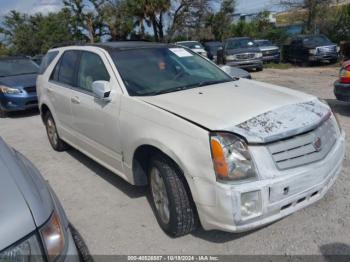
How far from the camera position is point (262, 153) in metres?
2.55

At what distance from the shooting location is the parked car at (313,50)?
54.6ft

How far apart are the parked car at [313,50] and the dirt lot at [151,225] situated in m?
13.7

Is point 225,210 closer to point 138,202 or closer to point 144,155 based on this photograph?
point 144,155

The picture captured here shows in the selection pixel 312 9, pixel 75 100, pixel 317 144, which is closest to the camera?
pixel 317 144

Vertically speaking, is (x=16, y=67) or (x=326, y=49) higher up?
(x=16, y=67)

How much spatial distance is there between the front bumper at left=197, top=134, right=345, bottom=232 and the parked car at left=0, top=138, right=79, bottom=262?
41.7 inches

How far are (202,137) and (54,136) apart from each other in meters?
3.74

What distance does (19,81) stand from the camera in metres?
9.27

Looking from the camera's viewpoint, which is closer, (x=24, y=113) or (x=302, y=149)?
(x=302, y=149)

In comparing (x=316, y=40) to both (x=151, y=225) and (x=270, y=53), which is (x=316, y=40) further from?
(x=151, y=225)

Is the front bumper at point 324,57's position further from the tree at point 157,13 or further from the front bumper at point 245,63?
the tree at point 157,13

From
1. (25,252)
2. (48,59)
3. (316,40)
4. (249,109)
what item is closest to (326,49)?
(316,40)

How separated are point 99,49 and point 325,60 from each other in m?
15.2

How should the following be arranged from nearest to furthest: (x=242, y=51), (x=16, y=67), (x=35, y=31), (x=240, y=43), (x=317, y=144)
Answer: (x=317, y=144) < (x=16, y=67) < (x=242, y=51) < (x=240, y=43) < (x=35, y=31)
